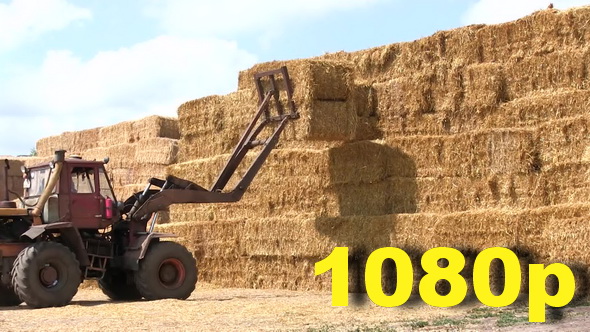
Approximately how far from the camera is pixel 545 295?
1475 centimetres

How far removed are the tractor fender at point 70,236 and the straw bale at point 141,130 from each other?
12.3 meters

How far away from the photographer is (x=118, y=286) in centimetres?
1873

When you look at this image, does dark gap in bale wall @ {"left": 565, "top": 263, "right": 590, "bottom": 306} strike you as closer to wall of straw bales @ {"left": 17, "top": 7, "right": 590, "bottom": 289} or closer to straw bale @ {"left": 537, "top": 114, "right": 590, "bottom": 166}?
wall of straw bales @ {"left": 17, "top": 7, "right": 590, "bottom": 289}

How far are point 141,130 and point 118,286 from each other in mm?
11930

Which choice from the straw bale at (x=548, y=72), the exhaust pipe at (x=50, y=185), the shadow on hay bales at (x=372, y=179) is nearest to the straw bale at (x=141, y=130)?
the shadow on hay bales at (x=372, y=179)

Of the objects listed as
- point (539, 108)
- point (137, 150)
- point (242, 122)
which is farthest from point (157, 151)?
point (539, 108)

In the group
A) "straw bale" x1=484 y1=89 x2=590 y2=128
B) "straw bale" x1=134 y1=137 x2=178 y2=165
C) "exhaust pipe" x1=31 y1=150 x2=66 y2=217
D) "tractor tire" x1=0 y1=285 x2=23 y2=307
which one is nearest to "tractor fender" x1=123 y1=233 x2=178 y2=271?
"exhaust pipe" x1=31 y1=150 x2=66 y2=217

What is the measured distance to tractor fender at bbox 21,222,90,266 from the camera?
17.1m

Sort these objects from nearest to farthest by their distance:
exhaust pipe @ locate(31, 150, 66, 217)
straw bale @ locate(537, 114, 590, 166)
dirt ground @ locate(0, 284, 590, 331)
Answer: dirt ground @ locate(0, 284, 590, 331)
straw bale @ locate(537, 114, 590, 166)
exhaust pipe @ locate(31, 150, 66, 217)

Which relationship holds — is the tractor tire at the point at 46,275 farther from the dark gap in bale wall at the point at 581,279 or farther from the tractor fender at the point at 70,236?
the dark gap in bale wall at the point at 581,279

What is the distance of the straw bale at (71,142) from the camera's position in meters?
32.9

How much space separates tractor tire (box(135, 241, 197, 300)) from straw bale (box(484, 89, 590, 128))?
18.4ft

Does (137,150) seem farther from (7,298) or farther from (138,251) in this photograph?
(138,251)

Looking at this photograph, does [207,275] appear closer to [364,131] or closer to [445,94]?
[364,131]
